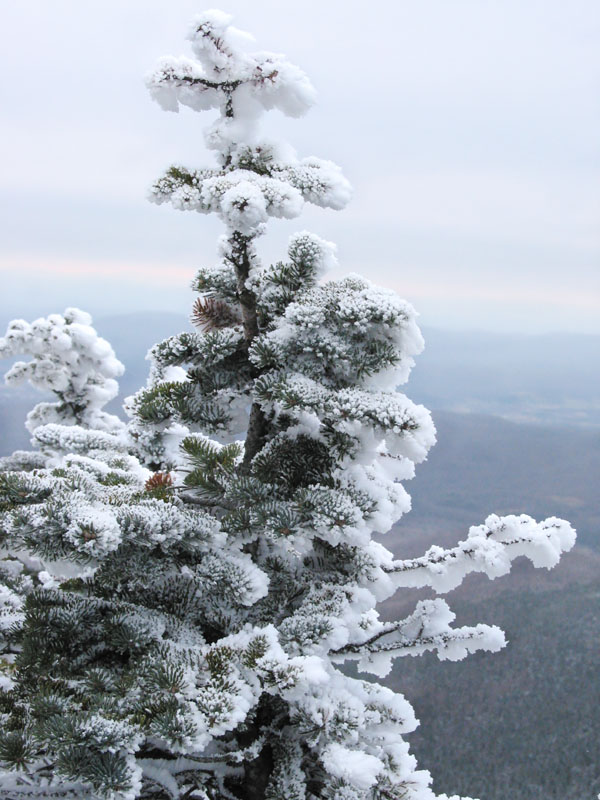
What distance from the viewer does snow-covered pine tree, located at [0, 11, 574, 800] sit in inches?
177

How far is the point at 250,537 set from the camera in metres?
5.39

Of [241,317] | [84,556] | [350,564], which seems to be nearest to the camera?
[84,556]

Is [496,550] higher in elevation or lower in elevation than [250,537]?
higher

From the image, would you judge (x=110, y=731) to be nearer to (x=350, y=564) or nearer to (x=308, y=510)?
(x=308, y=510)

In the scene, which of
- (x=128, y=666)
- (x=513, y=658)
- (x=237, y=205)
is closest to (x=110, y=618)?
(x=128, y=666)

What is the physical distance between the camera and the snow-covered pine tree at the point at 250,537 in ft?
14.7

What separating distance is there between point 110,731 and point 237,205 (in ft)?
12.1

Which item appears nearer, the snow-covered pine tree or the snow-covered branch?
the snow-covered pine tree

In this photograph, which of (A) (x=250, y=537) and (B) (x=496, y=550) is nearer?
(B) (x=496, y=550)

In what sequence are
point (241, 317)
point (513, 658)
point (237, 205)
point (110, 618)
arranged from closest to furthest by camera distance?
1. point (237, 205)
2. point (110, 618)
3. point (241, 317)
4. point (513, 658)

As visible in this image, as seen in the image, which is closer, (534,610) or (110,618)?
(110,618)

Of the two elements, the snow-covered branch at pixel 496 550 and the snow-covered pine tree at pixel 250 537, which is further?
the snow-covered branch at pixel 496 550

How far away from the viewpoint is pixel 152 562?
522 cm

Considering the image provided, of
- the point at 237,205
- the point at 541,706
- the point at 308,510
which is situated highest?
the point at 237,205
